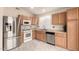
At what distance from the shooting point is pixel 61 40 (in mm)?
4262

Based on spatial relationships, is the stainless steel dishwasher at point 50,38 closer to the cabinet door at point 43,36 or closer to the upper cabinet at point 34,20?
the cabinet door at point 43,36

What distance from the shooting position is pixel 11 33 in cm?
387

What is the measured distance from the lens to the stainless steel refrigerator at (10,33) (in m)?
3.62

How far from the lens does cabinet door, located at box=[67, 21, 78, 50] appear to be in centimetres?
357

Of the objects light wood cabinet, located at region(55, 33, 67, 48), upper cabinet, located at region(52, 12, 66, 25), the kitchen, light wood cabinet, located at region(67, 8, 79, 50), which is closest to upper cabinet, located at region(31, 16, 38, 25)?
the kitchen

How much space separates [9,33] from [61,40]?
2233 mm

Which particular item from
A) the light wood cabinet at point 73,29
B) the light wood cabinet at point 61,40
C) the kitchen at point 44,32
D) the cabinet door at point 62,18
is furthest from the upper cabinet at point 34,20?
the light wood cabinet at point 73,29

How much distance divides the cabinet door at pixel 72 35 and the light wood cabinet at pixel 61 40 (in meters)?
0.29

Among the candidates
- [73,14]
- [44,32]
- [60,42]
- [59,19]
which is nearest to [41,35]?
[44,32]

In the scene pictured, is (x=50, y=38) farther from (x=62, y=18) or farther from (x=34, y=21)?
(x=34, y=21)
